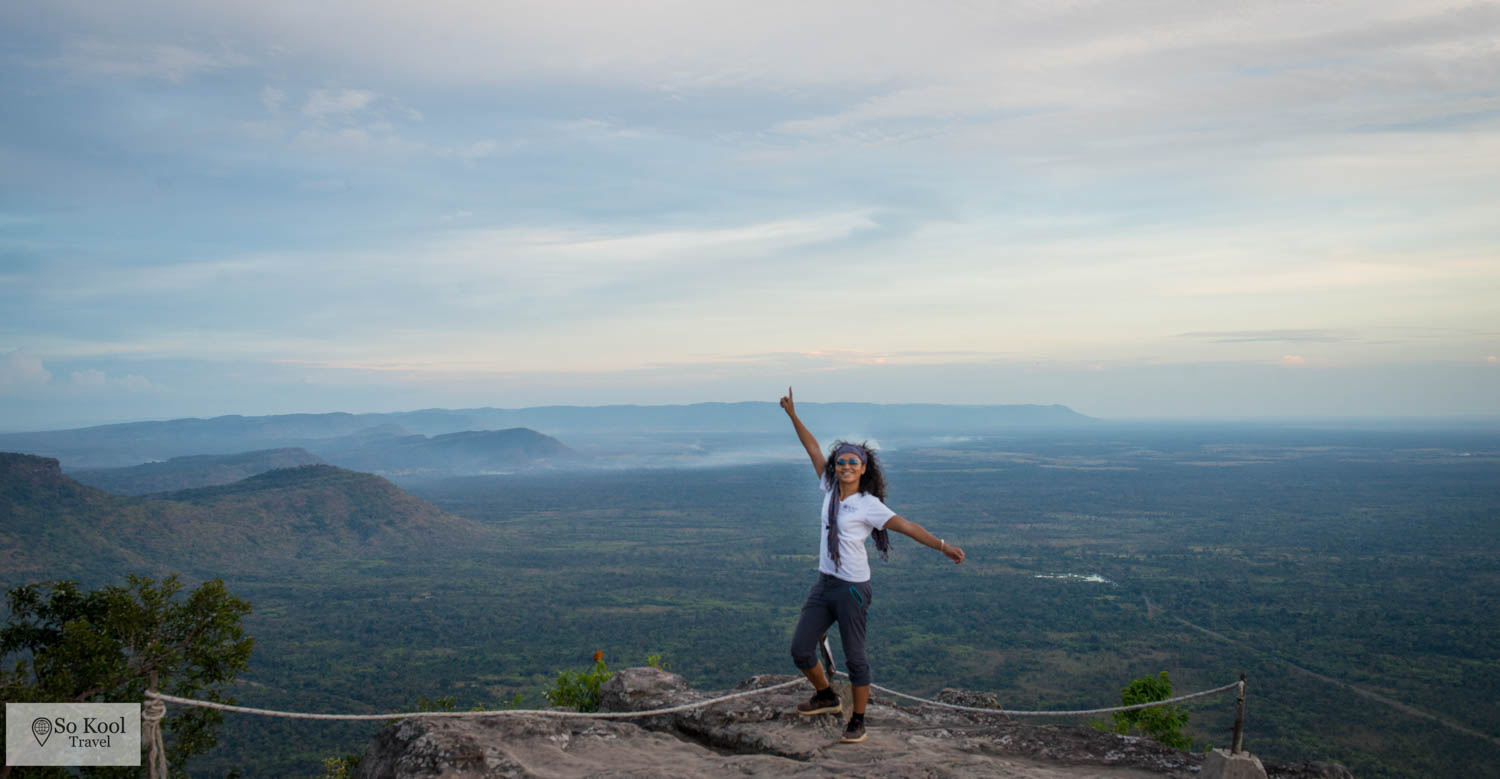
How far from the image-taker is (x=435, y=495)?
148750mm

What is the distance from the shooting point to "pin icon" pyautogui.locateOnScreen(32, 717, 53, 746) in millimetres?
5734

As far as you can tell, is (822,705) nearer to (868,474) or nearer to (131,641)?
(868,474)

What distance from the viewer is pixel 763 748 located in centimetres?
686

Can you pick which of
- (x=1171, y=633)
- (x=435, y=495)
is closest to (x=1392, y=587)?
(x=1171, y=633)

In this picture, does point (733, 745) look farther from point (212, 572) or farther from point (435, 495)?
point (435, 495)

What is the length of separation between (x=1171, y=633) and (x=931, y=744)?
55.7m

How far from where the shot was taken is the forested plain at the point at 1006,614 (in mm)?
38562

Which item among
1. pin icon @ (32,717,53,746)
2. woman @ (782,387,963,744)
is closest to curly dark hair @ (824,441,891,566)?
woman @ (782,387,963,744)

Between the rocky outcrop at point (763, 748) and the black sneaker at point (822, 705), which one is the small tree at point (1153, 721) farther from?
the black sneaker at point (822, 705)

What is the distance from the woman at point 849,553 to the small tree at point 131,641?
38.0 feet

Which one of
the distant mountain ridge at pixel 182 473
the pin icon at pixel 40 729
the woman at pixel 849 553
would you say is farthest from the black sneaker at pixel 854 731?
the distant mountain ridge at pixel 182 473

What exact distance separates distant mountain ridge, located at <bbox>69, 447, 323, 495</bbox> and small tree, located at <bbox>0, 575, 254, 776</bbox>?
498 ft

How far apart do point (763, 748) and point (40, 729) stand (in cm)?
539

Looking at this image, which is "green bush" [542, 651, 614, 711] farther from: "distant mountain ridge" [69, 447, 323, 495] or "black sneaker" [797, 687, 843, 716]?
"distant mountain ridge" [69, 447, 323, 495]
